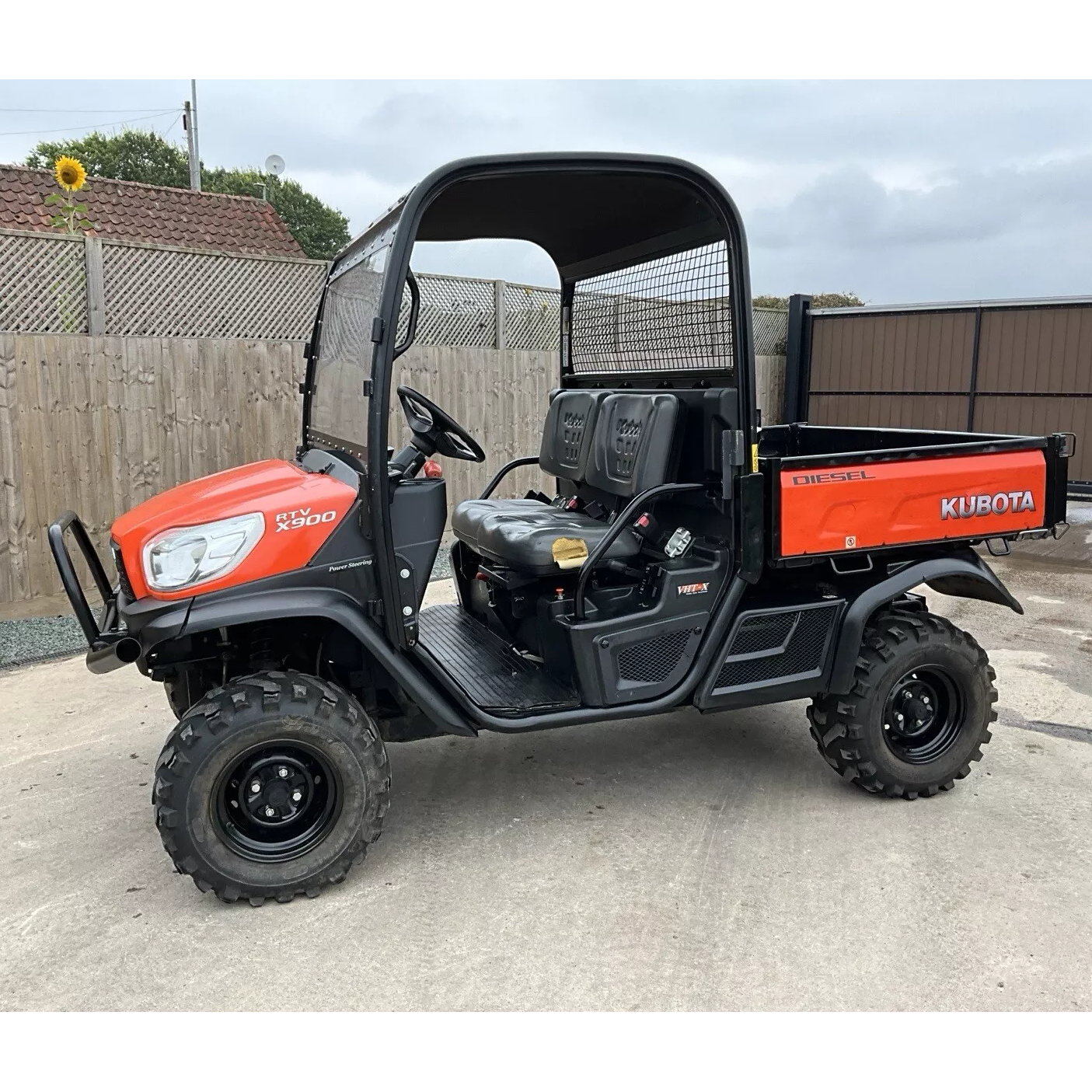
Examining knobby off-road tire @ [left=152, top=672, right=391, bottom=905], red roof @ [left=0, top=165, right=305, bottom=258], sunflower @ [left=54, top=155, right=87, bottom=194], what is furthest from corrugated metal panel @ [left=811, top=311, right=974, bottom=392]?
knobby off-road tire @ [left=152, top=672, right=391, bottom=905]

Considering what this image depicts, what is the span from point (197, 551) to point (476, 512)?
1571mm

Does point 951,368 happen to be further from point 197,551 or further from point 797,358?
point 197,551

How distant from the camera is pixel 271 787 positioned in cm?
314

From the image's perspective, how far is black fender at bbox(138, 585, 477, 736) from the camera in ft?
9.89

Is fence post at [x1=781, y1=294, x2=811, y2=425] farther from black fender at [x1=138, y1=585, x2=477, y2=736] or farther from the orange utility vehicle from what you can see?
black fender at [x1=138, y1=585, x2=477, y2=736]

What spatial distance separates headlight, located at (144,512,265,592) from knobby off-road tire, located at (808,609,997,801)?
89.6 inches

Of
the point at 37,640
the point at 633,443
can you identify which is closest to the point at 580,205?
the point at 633,443

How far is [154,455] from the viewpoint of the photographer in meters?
6.98

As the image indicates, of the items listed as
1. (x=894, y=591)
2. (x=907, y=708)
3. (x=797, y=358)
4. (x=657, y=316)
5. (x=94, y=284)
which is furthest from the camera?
(x=797, y=358)

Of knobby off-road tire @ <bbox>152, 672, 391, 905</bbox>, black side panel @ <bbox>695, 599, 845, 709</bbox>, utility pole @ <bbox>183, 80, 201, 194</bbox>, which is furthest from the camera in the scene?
utility pole @ <bbox>183, 80, 201, 194</bbox>

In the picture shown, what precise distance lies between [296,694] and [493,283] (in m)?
7.14

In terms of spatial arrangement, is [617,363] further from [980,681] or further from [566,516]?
[980,681]

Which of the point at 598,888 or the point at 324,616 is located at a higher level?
the point at 324,616
